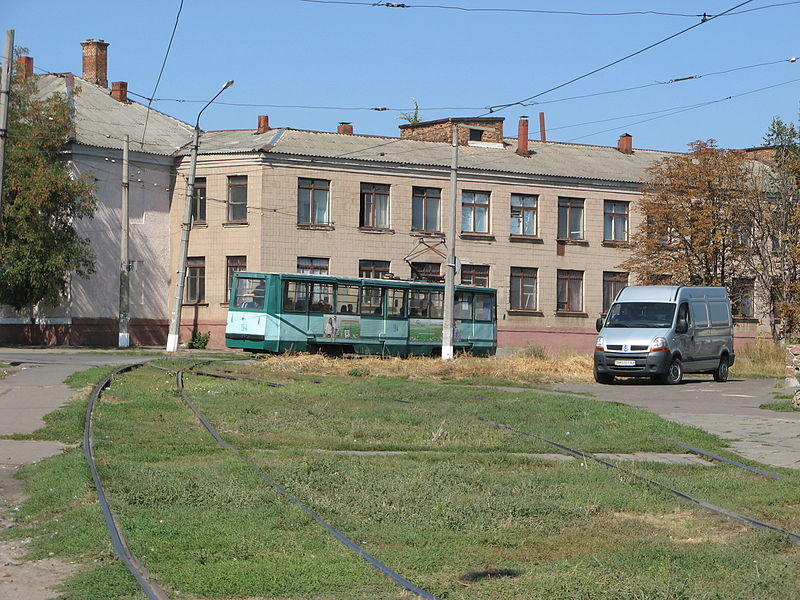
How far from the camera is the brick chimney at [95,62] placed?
54.4 meters

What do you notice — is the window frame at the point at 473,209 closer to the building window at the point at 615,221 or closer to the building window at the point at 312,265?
the building window at the point at 615,221

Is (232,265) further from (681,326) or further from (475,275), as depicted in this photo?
(681,326)

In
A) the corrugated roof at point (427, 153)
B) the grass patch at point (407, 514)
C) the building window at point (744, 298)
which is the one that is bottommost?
the grass patch at point (407, 514)

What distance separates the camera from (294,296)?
35844 mm

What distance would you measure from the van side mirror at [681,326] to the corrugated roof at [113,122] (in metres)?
27.6

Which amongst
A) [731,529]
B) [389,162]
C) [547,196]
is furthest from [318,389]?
[547,196]

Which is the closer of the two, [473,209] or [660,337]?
[660,337]

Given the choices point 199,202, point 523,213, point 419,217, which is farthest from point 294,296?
point 523,213

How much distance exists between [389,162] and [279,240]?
6.34 m

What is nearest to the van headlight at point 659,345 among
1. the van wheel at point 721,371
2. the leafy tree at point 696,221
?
the van wheel at point 721,371

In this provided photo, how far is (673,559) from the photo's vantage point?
23.2 ft

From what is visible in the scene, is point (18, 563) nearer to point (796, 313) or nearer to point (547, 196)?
point (796, 313)

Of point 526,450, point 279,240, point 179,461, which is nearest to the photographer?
point 179,461

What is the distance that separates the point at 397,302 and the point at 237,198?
43.5 ft
